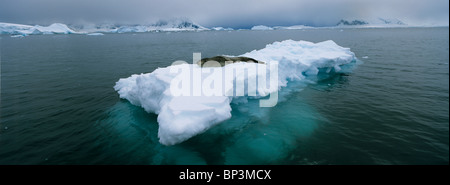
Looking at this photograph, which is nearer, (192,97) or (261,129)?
(192,97)

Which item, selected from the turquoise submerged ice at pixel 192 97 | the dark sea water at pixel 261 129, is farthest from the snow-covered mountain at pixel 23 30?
the turquoise submerged ice at pixel 192 97

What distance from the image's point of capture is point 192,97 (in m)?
8.09

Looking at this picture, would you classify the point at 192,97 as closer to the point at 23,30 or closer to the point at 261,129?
the point at 261,129

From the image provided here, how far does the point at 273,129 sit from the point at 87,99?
10749mm

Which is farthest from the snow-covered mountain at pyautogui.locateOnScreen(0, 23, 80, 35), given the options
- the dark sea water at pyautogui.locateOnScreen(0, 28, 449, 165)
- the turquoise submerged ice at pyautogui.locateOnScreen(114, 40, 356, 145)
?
the turquoise submerged ice at pyautogui.locateOnScreen(114, 40, 356, 145)

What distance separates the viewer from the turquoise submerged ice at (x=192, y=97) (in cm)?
657

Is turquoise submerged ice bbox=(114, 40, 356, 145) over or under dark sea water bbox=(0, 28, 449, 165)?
over

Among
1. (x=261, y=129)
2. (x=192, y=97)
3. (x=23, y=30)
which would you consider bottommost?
(x=261, y=129)

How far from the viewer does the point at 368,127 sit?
8328 mm

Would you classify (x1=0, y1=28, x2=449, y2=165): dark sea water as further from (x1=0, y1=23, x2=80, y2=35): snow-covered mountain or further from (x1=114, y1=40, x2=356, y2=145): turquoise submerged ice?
(x1=0, y1=23, x2=80, y2=35): snow-covered mountain

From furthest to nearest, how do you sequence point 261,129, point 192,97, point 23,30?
point 23,30, point 261,129, point 192,97

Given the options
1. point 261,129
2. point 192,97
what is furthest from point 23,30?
point 261,129

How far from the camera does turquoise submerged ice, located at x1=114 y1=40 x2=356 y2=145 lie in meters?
6.57
